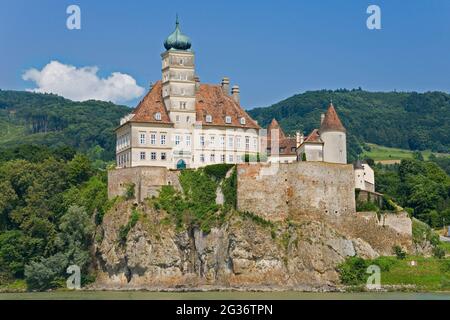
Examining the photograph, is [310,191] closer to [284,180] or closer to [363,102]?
[284,180]

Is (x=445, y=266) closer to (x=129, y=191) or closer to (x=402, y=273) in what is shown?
(x=402, y=273)

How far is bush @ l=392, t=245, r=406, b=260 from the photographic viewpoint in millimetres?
61844

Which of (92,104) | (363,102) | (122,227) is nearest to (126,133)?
(122,227)

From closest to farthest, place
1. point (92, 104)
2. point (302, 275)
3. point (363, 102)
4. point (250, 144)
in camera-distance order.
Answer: point (302, 275) → point (250, 144) → point (92, 104) → point (363, 102)

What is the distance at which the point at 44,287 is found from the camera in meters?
63.7

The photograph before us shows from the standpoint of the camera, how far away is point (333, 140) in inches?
2576

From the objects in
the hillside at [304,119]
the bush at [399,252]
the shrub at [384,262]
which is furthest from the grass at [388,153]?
the shrub at [384,262]

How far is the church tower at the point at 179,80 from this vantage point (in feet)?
219

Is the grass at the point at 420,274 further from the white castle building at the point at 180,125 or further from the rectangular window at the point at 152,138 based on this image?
the rectangular window at the point at 152,138

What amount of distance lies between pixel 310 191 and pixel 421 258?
8.99 metres

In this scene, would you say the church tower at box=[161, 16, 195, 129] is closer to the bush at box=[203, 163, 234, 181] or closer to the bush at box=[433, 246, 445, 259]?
the bush at box=[203, 163, 234, 181]

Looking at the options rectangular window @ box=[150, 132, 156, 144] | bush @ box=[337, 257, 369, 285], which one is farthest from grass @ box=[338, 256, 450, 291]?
rectangular window @ box=[150, 132, 156, 144]

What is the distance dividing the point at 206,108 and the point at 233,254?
13511 millimetres

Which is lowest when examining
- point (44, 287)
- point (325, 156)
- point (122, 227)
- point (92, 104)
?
point (44, 287)
